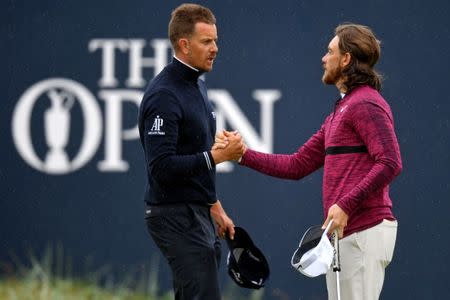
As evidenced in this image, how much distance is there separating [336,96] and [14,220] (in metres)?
1.98

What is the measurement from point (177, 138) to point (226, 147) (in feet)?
0.69

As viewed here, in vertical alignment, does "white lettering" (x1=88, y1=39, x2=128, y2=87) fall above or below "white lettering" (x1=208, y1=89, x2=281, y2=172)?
above

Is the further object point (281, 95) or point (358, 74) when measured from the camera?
point (281, 95)

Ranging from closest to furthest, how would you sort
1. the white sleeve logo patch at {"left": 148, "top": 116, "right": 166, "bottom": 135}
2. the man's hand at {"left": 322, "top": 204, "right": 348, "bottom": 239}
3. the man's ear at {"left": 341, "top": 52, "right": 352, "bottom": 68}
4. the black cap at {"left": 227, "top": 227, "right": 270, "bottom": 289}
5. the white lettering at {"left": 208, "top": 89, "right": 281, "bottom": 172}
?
the man's hand at {"left": 322, "top": 204, "right": 348, "bottom": 239} → the white sleeve logo patch at {"left": 148, "top": 116, "right": 166, "bottom": 135} → the man's ear at {"left": 341, "top": 52, "right": 352, "bottom": 68} → the black cap at {"left": 227, "top": 227, "right": 270, "bottom": 289} → the white lettering at {"left": 208, "top": 89, "right": 281, "bottom": 172}

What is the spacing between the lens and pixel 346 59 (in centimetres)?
440

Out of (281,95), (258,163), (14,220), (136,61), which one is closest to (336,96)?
(281,95)

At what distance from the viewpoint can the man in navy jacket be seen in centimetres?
431

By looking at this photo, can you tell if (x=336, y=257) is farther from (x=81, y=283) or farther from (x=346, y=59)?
(x=81, y=283)

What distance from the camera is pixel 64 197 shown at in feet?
20.9

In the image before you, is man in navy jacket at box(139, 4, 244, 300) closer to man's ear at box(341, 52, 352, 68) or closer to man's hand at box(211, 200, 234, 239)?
man's hand at box(211, 200, 234, 239)

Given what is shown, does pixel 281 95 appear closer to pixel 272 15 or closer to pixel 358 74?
pixel 272 15

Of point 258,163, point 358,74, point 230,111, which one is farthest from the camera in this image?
point 230,111

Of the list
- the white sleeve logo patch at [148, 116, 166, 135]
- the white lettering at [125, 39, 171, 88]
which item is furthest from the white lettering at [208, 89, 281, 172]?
the white sleeve logo patch at [148, 116, 166, 135]

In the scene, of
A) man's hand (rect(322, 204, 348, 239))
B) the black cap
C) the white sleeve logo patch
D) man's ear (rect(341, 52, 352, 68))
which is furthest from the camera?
the black cap
